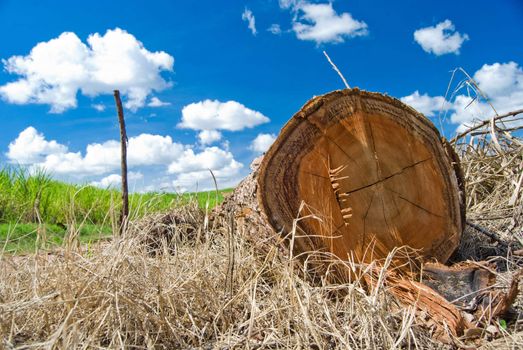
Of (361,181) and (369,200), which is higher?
(361,181)

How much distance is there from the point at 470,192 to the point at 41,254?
4.31m

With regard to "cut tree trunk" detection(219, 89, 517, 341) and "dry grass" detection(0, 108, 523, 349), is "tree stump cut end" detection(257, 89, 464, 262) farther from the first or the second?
"dry grass" detection(0, 108, 523, 349)

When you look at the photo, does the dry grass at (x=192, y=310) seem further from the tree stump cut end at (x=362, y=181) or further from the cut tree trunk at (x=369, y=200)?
the tree stump cut end at (x=362, y=181)

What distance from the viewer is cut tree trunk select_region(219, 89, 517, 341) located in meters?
2.95

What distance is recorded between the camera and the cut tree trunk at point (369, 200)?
2947mm

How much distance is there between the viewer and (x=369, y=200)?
3.21 m

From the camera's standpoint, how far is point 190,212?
185 inches

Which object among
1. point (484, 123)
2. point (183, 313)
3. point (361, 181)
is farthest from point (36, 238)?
point (484, 123)

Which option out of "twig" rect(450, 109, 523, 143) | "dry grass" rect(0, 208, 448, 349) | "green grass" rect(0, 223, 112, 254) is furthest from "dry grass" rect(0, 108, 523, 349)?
"twig" rect(450, 109, 523, 143)

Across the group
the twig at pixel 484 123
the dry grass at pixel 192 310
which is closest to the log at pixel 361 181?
the dry grass at pixel 192 310

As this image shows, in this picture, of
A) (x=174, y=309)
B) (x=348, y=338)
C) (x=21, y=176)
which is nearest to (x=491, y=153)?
(x=348, y=338)

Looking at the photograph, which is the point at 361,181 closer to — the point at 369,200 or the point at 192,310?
the point at 369,200

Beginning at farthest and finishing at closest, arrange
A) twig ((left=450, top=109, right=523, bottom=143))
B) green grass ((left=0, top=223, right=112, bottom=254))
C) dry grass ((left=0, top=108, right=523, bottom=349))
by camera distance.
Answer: twig ((left=450, top=109, right=523, bottom=143)), green grass ((left=0, top=223, right=112, bottom=254)), dry grass ((left=0, top=108, right=523, bottom=349))

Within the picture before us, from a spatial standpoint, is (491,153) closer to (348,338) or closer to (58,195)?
(348,338)
